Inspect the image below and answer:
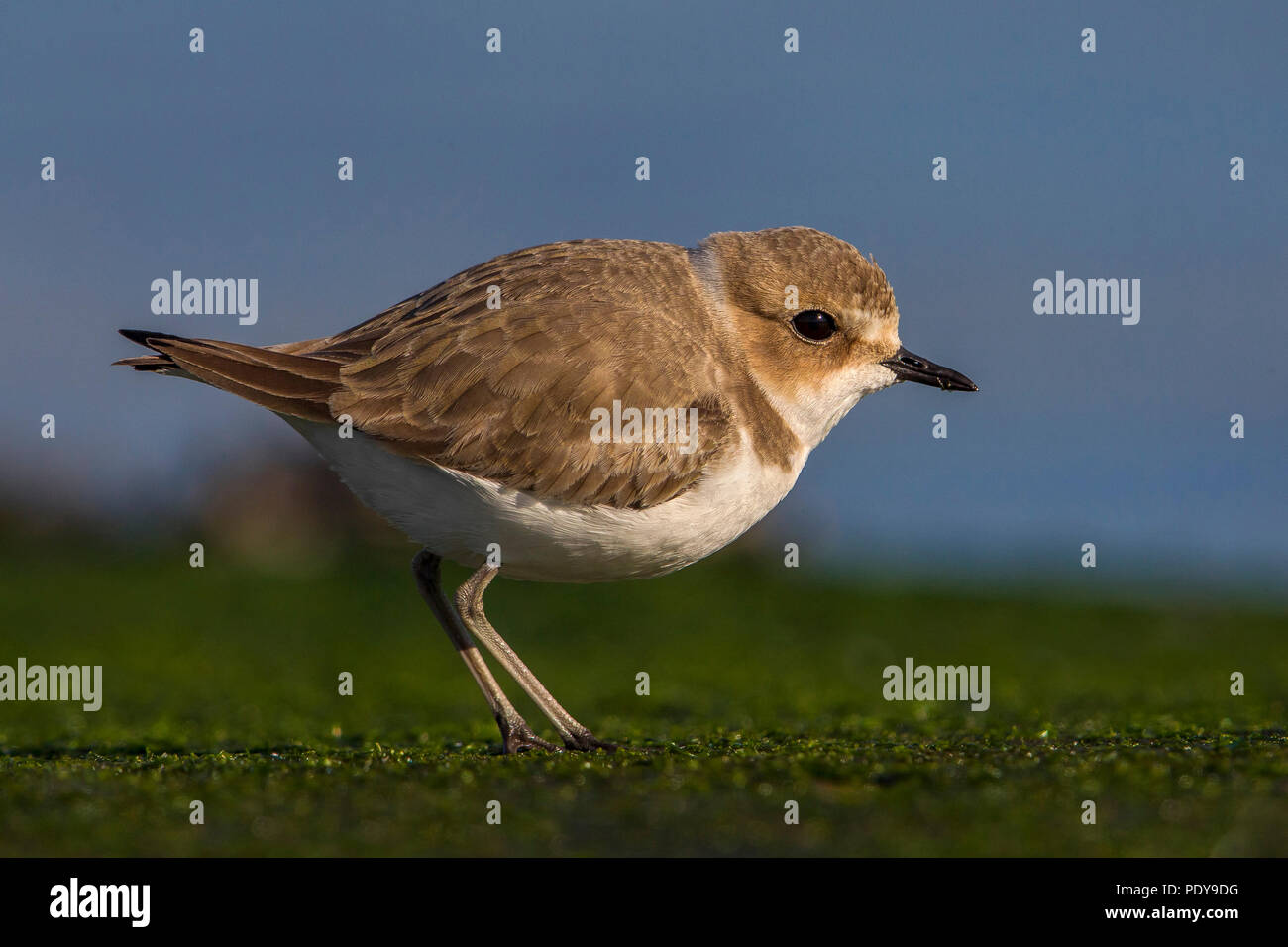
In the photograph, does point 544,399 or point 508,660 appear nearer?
point 544,399

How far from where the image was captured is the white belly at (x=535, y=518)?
732 cm

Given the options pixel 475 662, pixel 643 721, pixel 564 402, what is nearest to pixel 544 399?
pixel 564 402

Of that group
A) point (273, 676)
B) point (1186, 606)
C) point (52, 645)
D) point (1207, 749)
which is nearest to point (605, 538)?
point (1207, 749)

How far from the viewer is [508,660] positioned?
786cm

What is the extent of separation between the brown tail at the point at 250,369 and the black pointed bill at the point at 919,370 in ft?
13.1

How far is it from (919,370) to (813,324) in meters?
0.98

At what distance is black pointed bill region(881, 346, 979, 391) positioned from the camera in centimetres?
883

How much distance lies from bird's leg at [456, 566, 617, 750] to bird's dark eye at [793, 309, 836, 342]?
2.75 meters

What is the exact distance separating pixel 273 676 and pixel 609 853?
8.80 meters

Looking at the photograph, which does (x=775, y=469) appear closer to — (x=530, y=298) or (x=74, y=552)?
(x=530, y=298)

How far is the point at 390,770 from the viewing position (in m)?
6.77
